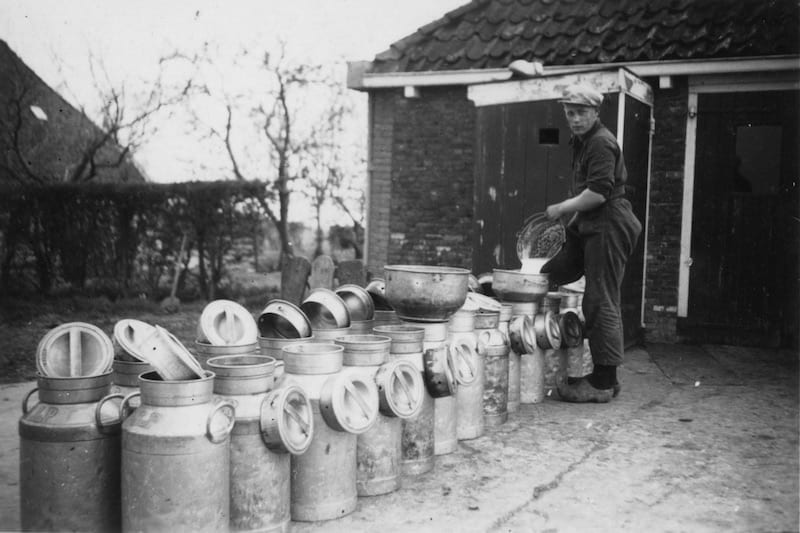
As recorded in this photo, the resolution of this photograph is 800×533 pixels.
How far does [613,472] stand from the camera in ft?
12.5

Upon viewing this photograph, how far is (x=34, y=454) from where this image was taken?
2713mm

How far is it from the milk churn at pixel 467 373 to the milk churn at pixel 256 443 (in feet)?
4.45

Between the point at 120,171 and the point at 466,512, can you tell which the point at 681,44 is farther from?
the point at 120,171

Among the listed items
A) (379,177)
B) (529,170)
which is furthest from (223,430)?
(379,177)

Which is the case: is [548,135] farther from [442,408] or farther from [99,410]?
[99,410]

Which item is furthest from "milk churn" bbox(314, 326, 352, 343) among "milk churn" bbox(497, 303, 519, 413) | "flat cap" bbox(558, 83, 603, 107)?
"flat cap" bbox(558, 83, 603, 107)

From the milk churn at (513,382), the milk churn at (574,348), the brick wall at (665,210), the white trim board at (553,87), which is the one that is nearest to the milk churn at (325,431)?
the milk churn at (513,382)

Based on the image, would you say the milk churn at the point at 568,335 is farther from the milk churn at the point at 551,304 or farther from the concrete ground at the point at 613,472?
the concrete ground at the point at 613,472

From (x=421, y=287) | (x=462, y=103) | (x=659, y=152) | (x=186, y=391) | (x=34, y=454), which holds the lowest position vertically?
(x=34, y=454)

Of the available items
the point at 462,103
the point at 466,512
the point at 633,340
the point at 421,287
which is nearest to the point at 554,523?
the point at 466,512

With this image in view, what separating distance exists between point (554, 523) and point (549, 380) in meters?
2.52

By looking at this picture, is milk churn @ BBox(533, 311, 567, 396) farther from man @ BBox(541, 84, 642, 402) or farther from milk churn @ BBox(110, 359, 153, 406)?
milk churn @ BBox(110, 359, 153, 406)

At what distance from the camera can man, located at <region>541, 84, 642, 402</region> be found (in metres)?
5.04

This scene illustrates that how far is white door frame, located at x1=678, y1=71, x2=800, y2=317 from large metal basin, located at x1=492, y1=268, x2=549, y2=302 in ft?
11.6
